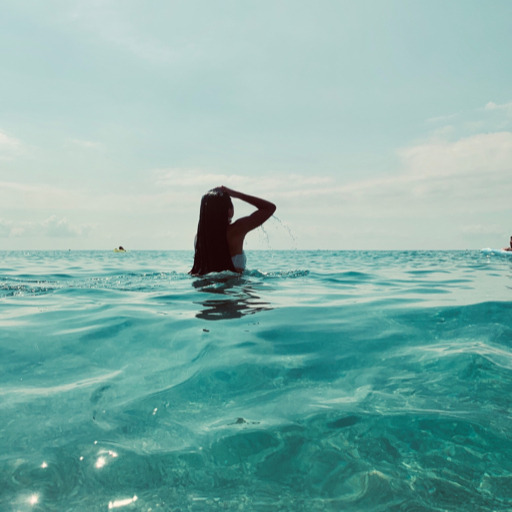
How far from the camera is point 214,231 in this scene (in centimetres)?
712

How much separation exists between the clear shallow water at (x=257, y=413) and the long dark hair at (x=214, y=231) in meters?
2.77

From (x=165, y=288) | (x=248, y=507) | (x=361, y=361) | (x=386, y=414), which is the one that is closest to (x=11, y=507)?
(x=248, y=507)

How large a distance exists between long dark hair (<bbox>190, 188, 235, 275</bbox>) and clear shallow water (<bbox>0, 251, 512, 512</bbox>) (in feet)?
9.08

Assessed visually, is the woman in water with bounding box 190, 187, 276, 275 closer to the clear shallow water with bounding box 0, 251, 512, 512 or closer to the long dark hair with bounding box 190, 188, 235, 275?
the long dark hair with bounding box 190, 188, 235, 275

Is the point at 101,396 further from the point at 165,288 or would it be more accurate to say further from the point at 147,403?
the point at 165,288

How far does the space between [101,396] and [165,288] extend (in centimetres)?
454

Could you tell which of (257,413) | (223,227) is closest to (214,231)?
(223,227)

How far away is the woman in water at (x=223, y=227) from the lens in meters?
7.06

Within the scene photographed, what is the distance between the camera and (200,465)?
189 centimetres

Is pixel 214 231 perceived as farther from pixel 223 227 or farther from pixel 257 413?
pixel 257 413

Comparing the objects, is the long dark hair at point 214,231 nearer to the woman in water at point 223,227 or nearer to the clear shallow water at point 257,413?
the woman in water at point 223,227

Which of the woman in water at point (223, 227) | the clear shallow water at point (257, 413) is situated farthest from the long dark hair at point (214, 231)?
the clear shallow water at point (257, 413)

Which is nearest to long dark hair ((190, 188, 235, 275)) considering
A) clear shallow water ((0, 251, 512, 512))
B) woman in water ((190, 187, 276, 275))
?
woman in water ((190, 187, 276, 275))

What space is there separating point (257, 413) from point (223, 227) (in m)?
5.02
